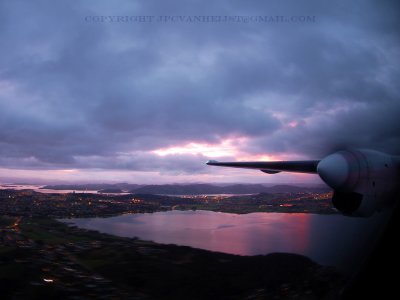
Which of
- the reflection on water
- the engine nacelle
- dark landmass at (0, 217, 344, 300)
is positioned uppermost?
the engine nacelle

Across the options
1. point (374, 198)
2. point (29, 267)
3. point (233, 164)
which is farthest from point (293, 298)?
point (29, 267)

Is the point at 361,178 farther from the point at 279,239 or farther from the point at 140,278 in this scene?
the point at 279,239

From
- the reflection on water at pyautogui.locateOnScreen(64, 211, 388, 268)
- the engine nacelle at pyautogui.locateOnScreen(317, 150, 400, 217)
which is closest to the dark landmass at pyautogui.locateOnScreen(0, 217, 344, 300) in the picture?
the engine nacelle at pyautogui.locateOnScreen(317, 150, 400, 217)

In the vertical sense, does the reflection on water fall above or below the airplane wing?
below

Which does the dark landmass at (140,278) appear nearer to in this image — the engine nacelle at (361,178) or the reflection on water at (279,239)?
the engine nacelle at (361,178)

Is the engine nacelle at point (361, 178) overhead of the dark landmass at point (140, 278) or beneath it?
overhead

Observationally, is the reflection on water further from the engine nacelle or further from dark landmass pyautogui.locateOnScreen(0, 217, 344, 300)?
the engine nacelle

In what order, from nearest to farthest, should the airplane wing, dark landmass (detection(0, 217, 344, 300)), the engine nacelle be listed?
1. the engine nacelle
2. the airplane wing
3. dark landmass (detection(0, 217, 344, 300))

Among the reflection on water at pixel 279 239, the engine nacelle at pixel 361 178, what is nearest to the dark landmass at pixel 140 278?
the engine nacelle at pixel 361 178

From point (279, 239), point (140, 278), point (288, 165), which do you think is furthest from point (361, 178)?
point (279, 239)
